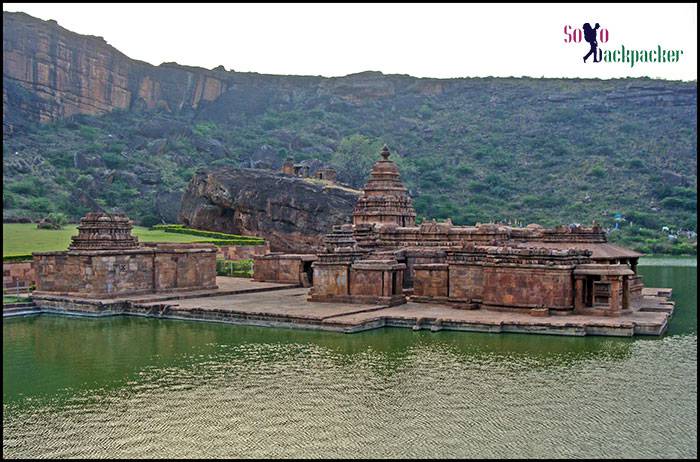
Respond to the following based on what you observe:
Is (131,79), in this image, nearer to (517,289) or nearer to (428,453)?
(517,289)

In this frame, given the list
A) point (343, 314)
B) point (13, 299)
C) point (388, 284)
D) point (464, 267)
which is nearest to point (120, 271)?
point (13, 299)

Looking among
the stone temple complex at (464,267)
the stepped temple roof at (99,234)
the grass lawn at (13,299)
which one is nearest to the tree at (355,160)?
the stone temple complex at (464,267)

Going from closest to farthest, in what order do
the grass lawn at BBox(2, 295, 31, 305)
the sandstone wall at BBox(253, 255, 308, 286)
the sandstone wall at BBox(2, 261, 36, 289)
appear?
the grass lawn at BBox(2, 295, 31, 305) < the sandstone wall at BBox(2, 261, 36, 289) < the sandstone wall at BBox(253, 255, 308, 286)

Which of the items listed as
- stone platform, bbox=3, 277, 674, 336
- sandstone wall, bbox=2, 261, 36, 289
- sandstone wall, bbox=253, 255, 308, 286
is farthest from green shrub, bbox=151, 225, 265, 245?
sandstone wall, bbox=2, 261, 36, 289

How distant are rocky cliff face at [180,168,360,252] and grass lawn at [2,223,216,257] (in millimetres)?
3540

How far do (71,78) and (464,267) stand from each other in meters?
83.9

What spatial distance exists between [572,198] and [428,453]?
2851 inches

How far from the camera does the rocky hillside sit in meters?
73.5

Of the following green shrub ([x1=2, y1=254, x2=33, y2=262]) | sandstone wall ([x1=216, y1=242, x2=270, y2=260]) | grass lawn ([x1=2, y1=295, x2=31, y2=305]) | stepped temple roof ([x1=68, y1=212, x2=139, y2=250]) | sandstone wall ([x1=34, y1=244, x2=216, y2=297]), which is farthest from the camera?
sandstone wall ([x1=216, y1=242, x2=270, y2=260])

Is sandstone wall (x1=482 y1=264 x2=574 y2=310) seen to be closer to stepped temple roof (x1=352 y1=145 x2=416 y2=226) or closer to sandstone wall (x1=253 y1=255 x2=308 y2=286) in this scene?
stepped temple roof (x1=352 y1=145 x2=416 y2=226)

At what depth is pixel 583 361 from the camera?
61.3 ft

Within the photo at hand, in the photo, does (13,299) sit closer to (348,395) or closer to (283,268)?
(283,268)

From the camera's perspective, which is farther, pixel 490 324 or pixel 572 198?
pixel 572 198

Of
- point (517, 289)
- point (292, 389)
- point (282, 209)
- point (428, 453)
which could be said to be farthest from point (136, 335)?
point (282, 209)
